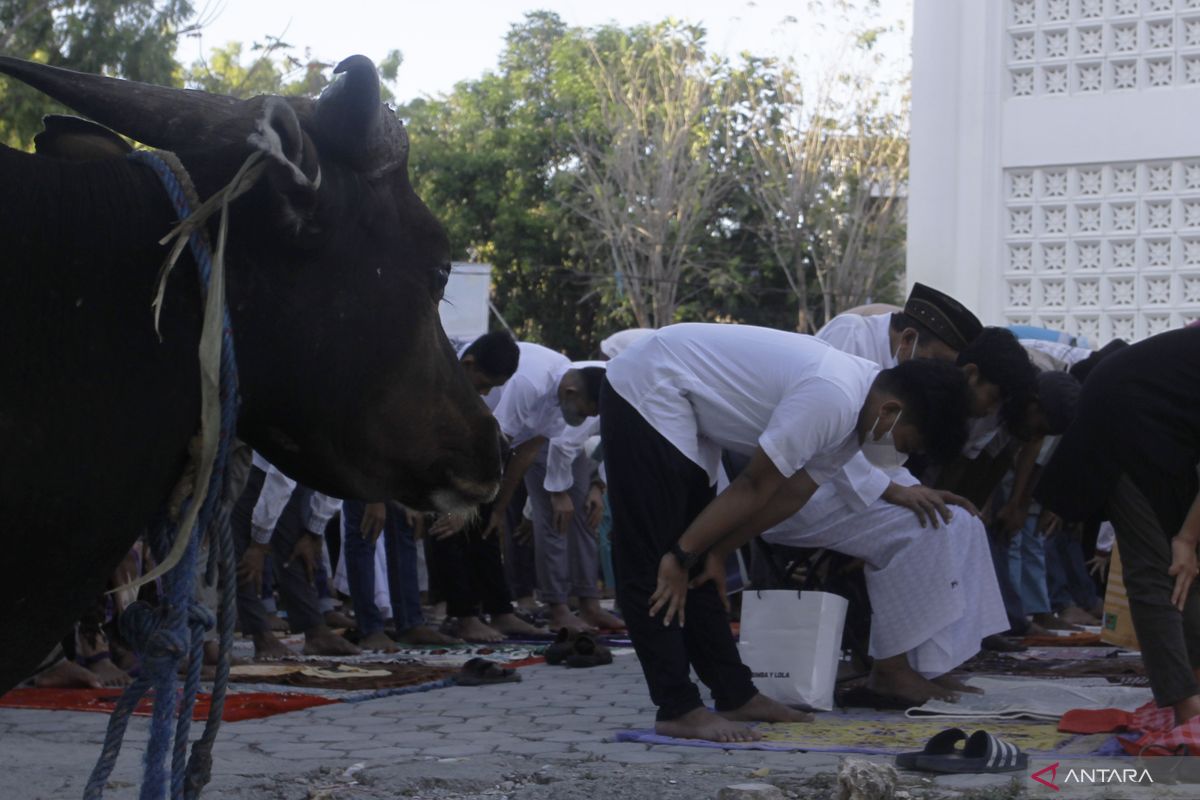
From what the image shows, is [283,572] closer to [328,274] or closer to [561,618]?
[561,618]

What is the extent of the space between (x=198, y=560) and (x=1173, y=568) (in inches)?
157

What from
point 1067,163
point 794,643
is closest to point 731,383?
Answer: point 794,643

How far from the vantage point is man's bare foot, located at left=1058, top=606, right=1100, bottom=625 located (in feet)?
34.4

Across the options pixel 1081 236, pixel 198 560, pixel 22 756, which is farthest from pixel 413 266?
pixel 1081 236

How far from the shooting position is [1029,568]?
9.76m

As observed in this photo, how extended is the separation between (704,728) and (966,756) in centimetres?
98

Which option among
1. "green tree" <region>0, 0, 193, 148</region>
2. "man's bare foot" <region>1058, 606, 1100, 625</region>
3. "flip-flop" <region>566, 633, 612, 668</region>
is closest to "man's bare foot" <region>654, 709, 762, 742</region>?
"flip-flop" <region>566, 633, 612, 668</region>

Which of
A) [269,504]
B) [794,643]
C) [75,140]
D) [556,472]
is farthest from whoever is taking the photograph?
[556,472]

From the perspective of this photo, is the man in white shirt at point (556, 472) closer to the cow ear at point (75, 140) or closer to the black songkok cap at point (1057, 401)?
the black songkok cap at point (1057, 401)

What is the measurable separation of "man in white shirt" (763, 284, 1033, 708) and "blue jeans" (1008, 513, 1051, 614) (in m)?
2.92

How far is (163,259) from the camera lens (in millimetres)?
2090

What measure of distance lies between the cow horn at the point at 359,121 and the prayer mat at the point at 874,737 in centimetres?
349

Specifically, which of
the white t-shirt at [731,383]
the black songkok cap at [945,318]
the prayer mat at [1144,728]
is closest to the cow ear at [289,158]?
the white t-shirt at [731,383]

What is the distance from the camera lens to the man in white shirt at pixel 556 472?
29.7 feet
